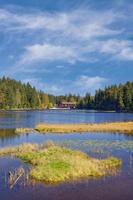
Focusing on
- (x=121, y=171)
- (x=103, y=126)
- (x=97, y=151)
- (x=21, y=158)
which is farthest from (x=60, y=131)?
(x=121, y=171)

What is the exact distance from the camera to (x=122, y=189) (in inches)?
1212

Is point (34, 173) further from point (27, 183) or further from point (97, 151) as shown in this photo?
point (97, 151)

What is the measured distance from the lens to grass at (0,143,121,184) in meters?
34.2

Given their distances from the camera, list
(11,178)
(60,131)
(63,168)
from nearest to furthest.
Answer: (11,178) → (63,168) → (60,131)

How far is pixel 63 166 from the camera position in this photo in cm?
3606

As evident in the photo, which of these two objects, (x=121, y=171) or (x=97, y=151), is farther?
(x=97, y=151)

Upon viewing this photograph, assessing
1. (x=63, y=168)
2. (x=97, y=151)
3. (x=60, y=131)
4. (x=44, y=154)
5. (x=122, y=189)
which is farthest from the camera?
(x=60, y=131)

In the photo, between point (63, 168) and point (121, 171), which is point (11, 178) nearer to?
point (63, 168)

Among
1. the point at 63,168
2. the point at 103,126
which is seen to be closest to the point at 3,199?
the point at 63,168

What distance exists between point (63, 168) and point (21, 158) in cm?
1029

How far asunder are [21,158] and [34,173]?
10.2 m

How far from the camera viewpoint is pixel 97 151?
50031 mm

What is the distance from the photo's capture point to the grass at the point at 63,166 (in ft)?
112

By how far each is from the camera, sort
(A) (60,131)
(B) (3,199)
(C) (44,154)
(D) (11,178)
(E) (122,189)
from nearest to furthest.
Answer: (B) (3,199) < (E) (122,189) < (D) (11,178) < (C) (44,154) < (A) (60,131)
